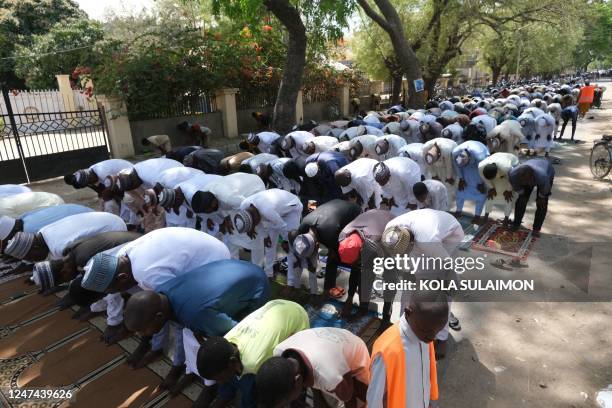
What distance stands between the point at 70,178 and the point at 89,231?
202cm

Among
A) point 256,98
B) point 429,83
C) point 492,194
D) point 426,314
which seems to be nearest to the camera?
point 426,314

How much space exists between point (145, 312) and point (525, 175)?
4289mm

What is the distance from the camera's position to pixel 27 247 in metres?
3.68

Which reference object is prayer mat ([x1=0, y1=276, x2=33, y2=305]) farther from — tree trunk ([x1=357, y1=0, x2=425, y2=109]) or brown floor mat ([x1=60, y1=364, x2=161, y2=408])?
tree trunk ([x1=357, y1=0, x2=425, y2=109])

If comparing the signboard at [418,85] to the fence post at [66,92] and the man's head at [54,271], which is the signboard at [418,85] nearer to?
the man's head at [54,271]

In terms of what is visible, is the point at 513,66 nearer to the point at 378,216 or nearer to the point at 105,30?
the point at 105,30

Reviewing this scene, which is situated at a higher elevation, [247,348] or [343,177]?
[343,177]

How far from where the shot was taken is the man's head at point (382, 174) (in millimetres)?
4711

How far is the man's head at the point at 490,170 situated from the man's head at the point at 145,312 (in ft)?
13.4

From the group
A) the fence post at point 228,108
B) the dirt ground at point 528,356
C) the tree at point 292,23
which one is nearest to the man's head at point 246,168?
the dirt ground at point 528,356

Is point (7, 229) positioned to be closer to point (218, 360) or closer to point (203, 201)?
point (203, 201)

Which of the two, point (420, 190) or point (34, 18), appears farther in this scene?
point (34, 18)

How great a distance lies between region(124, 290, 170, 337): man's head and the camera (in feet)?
8.03

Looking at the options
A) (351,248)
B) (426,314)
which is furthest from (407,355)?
(351,248)
